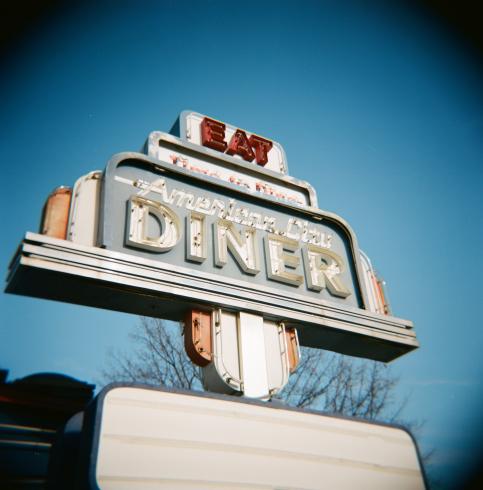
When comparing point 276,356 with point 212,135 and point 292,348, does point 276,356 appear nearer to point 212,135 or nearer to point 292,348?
point 292,348

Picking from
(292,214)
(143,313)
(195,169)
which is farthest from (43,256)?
(292,214)

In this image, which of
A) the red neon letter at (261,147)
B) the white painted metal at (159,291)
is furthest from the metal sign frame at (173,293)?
the red neon letter at (261,147)

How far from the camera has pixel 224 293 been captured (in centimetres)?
493

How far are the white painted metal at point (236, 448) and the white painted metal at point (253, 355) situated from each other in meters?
0.76

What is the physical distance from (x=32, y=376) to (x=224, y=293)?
2.12 meters

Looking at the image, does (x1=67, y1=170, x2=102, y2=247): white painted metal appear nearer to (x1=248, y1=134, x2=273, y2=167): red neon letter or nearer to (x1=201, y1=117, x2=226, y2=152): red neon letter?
(x1=201, y1=117, x2=226, y2=152): red neon letter

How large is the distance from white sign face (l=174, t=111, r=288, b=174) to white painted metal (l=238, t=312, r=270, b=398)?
2.95 m

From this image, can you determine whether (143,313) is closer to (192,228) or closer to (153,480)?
(192,228)

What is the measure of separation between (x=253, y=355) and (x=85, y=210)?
2285 millimetres

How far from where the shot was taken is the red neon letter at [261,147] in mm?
7702

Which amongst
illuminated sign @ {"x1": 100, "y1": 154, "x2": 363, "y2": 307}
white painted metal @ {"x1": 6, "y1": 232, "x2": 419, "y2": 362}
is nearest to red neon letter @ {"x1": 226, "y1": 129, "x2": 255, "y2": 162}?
illuminated sign @ {"x1": 100, "y1": 154, "x2": 363, "y2": 307}

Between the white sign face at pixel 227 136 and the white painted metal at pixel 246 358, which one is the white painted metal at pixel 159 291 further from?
the white sign face at pixel 227 136

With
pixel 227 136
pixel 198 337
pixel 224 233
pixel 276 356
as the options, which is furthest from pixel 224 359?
pixel 227 136

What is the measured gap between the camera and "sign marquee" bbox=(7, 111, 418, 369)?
450cm
